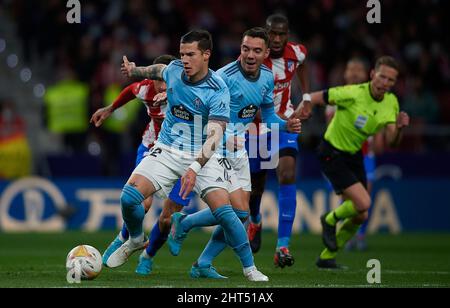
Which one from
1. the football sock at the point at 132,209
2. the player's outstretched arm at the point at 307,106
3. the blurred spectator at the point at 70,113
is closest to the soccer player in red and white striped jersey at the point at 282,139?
the player's outstretched arm at the point at 307,106

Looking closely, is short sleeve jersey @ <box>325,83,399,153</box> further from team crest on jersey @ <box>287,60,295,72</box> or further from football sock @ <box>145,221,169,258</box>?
football sock @ <box>145,221,169,258</box>

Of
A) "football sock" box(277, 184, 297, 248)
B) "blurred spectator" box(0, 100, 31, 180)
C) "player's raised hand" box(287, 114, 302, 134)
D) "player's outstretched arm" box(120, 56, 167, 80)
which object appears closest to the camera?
"player's outstretched arm" box(120, 56, 167, 80)

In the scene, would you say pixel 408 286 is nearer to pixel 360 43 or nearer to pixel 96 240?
pixel 96 240

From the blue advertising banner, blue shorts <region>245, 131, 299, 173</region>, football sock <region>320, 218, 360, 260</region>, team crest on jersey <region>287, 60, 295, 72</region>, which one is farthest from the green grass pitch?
team crest on jersey <region>287, 60, 295, 72</region>

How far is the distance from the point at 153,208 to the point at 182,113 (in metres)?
8.80

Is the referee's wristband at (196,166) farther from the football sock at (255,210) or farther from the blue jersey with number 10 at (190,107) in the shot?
the football sock at (255,210)

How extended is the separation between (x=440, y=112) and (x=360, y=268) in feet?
27.9

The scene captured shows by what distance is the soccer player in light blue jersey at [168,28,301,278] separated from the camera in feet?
33.9

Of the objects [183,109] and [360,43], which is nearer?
[183,109]

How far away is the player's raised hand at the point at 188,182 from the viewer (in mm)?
9148

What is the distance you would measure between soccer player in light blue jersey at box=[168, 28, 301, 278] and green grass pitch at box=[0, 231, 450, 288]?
1.13ft

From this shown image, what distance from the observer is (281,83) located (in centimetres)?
1204

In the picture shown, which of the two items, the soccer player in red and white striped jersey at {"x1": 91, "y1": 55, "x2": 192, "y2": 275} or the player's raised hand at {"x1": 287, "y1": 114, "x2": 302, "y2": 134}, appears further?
the soccer player in red and white striped jersey at {"x1": 91, "y1": 55, "x2": 192, "y2": 275}
